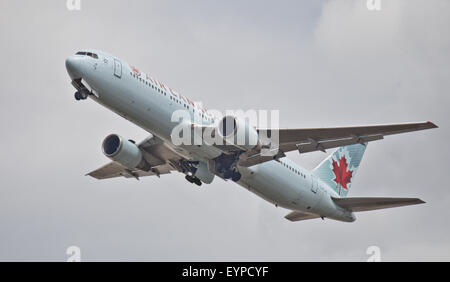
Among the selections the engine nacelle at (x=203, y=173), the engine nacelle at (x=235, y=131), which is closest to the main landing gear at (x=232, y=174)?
the engine nacelle at (x=203, y=173)

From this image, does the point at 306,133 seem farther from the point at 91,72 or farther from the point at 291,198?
the point at 91,72

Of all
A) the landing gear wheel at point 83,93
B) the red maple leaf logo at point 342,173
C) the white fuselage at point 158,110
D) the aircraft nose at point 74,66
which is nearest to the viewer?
the aircraft nose at point 74,66

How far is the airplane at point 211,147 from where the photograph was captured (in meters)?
31.9

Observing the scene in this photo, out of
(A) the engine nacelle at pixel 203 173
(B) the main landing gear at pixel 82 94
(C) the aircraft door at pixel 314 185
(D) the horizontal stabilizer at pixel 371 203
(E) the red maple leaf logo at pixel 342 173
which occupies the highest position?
(E) the red maple leaf logo at pixel 342 173

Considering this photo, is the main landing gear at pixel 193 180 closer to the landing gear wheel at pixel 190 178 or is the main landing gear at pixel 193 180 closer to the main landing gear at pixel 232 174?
the landing gear wheel at pixel 190 178

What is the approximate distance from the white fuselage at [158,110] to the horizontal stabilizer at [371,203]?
3.47 m

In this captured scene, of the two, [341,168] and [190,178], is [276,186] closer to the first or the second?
[190,178]

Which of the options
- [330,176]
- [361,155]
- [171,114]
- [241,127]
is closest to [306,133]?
[241,127]

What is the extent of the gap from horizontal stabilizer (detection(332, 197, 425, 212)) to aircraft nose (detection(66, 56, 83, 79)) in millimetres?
18152

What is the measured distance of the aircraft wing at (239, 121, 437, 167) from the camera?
33469 mm

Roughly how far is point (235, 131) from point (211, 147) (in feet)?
6.96

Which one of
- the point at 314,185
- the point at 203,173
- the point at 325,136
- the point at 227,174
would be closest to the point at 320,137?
the point at 325,136

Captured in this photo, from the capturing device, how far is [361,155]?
48688 millimetres

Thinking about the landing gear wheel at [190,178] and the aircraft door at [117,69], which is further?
the landing gear wheel at [190,178]
